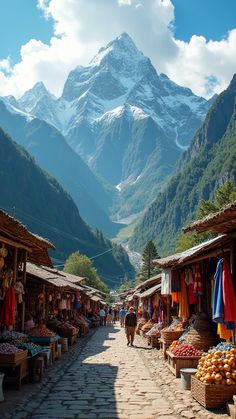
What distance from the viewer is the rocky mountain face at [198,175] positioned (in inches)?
6137

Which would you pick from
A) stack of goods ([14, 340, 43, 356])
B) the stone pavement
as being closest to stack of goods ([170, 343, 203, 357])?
the stone pavement

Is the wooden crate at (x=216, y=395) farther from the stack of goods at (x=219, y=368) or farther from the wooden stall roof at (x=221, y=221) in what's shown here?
the wooden stall roof at (x=221, y=221)

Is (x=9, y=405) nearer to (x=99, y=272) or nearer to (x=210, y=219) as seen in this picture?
(x=210, y=219)

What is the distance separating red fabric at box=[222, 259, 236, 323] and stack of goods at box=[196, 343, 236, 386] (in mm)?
622

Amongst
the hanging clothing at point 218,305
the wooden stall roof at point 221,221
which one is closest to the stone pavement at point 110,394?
the hanging clothing at point 218,305

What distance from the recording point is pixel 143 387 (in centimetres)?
1017

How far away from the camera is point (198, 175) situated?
169750mm

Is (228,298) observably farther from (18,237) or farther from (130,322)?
(130,322)

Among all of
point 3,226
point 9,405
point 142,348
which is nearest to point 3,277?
point 3,226

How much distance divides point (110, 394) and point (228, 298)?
3.24m

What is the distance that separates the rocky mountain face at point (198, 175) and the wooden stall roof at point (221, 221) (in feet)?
464

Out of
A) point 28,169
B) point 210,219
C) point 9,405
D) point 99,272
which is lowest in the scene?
point 9,405

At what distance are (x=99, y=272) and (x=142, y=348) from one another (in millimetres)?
140116

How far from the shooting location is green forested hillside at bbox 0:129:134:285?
14400cm
